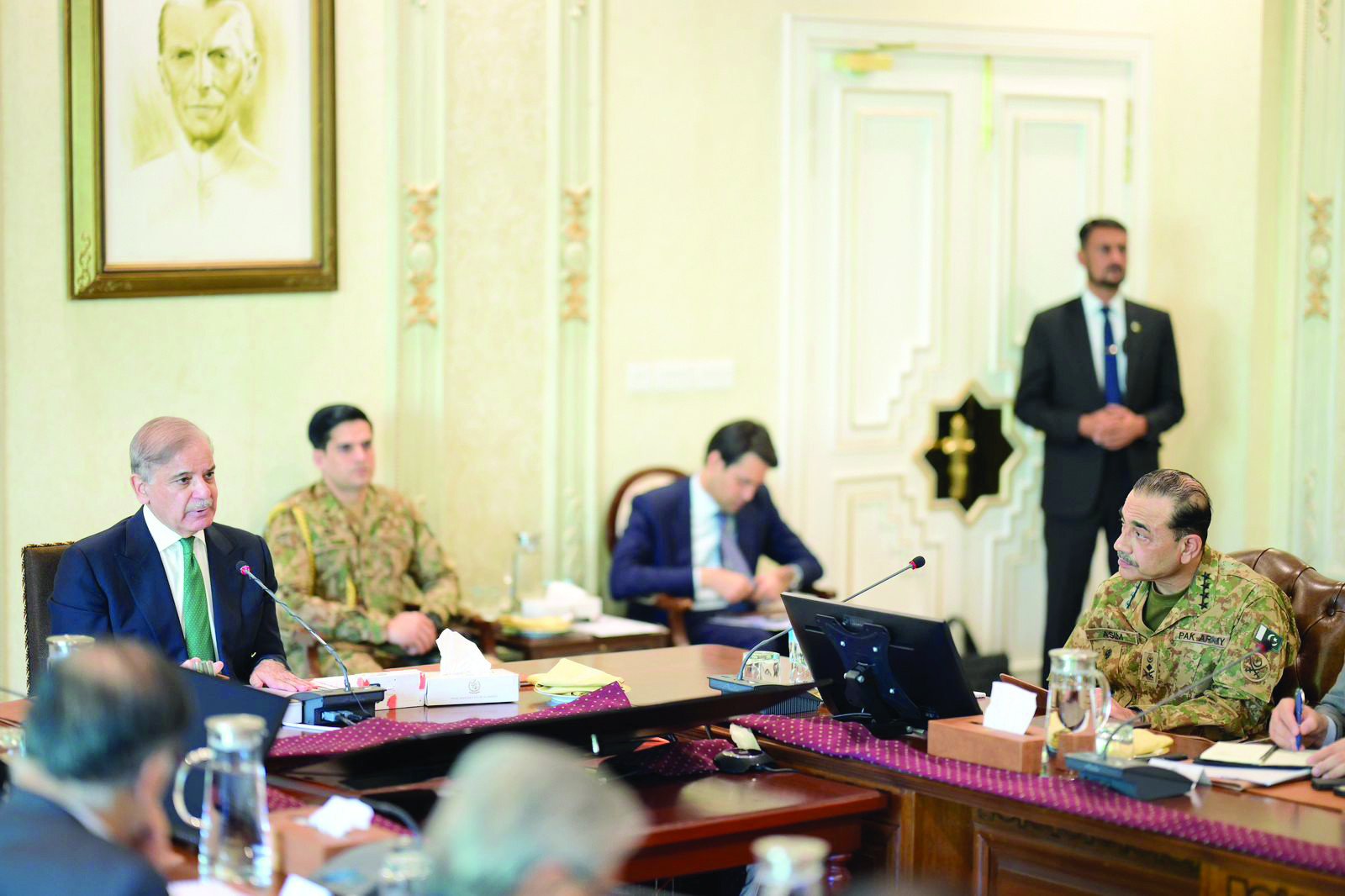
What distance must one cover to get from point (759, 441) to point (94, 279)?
2.07 meters

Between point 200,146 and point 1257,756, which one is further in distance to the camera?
point 200,146

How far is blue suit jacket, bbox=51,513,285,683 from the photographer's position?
360 centimetres

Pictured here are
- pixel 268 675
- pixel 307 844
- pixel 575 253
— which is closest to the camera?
pixel 307 844

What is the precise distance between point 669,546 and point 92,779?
12.0 ft

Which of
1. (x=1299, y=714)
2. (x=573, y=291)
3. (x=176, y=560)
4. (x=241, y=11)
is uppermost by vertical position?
(x=241, y=11)

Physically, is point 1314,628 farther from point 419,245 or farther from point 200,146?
point 200,146

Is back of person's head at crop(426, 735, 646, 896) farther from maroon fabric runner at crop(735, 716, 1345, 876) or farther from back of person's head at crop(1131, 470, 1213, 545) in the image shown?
back of person's head at crop(1131, 470, 1213, 545)

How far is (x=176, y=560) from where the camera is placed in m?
3.71

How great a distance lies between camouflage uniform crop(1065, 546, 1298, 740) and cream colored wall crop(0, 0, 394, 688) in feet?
8.80

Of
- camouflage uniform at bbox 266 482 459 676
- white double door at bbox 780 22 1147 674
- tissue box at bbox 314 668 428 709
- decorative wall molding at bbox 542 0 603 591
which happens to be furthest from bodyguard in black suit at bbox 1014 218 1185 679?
tissue box at bbox 314 668 428 709

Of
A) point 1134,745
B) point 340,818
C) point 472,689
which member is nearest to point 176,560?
point 472,689

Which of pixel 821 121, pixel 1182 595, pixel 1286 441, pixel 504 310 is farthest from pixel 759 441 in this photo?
pixel 1286 441

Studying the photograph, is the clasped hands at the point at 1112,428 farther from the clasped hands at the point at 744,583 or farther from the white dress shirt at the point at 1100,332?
the clasped hands at the point at 744,583

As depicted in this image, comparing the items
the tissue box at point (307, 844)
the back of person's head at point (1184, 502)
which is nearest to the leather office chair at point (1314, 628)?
the back of person's head at point (1184, 502)
